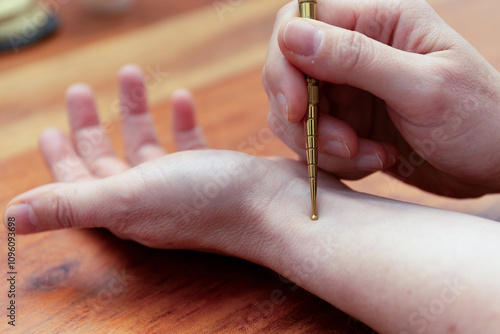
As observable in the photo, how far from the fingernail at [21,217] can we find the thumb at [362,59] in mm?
396

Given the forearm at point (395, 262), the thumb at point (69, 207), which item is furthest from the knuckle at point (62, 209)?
the forearm at point (395, 262)

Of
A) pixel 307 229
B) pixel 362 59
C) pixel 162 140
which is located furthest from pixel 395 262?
pixel 162 140

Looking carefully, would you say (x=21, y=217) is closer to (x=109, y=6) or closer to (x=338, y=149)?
(x=338, y=149)

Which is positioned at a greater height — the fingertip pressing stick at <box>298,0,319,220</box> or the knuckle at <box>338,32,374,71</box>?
the knuckle at <box>338,32,374,71</box>

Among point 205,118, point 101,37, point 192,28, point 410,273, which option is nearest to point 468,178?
point 410,273

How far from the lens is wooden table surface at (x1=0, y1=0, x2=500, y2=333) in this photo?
1.95ft

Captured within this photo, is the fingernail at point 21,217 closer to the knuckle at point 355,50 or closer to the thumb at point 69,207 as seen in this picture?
the thumb at point 69,207

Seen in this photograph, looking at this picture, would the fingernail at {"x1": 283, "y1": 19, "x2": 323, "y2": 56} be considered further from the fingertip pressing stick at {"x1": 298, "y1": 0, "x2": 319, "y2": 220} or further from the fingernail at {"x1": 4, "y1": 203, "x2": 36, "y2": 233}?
the fingernail at {"x1": 4, "y1": 203, "x2": 36, "y2": 233}

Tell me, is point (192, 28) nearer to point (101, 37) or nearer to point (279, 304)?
point (101, 37)

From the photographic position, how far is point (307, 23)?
1.86ft

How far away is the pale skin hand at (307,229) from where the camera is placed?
19.5 inches

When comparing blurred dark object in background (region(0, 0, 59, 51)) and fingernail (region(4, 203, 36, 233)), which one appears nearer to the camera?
fingernail (region(4, 203, 36, 233))

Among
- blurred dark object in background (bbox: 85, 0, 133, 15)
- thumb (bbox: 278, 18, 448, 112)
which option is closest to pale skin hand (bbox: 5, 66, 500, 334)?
thumb (bbox: 278, 18, 448, 112)

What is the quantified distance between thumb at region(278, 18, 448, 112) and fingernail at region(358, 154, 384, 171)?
0.14m
